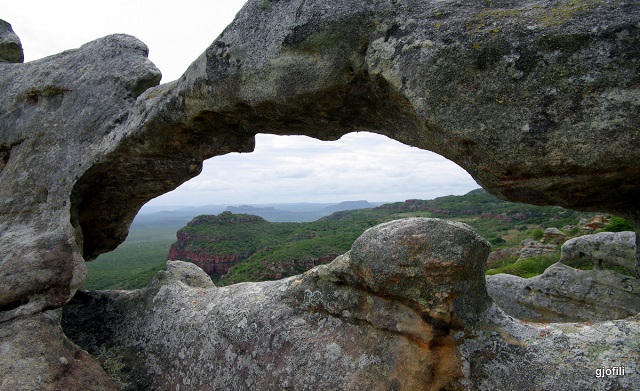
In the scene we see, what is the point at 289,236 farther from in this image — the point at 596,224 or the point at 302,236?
the point at 596,224

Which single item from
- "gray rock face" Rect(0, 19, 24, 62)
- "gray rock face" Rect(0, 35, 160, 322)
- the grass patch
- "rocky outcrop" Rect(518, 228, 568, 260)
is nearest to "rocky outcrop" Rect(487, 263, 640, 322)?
the grass patch

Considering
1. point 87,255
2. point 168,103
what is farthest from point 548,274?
point 87,255

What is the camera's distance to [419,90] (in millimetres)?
4676

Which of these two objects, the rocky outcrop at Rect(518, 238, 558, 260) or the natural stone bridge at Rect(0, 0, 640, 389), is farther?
the rocky outcrop at Rect(518, 238, 558, 260)

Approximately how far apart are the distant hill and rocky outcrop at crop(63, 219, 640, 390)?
16639 millimetres

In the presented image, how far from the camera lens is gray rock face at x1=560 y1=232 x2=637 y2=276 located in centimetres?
884

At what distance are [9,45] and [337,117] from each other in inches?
333

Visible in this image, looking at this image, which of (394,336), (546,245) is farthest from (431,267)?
(546,245)

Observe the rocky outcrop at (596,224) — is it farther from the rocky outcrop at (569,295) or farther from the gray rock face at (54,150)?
the gray rock face at (54,150)

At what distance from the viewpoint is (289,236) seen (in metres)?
46.0

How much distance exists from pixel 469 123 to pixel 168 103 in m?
4.40

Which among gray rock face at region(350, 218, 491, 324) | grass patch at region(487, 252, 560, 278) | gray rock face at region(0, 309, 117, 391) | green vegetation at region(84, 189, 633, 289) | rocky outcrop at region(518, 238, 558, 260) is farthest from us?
green vegetation at region(84, 189, 633, 289)

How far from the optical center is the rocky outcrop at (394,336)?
5.11 metres

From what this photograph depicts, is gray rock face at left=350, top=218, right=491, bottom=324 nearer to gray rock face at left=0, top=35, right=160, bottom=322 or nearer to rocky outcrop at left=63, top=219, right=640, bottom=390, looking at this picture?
rocky outcrop at left=63, top=219, right=640, bottom=390
